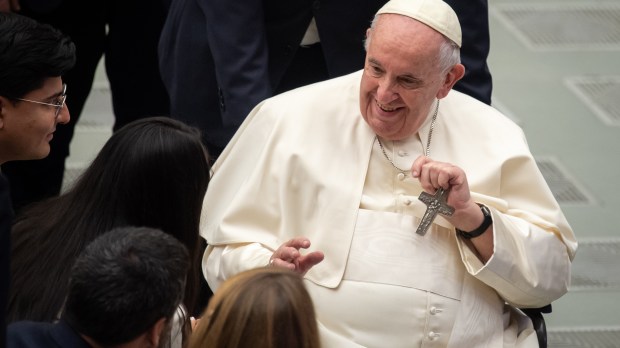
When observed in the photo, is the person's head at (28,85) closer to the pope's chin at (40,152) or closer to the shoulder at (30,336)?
the pope's chin at (40,152)

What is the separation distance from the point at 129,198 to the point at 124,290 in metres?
0.81

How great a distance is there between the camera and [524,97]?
7383mm

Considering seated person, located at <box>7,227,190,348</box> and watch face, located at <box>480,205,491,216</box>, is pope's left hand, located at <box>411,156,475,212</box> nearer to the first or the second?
watch face, located at <box>480,205,491,216</box>

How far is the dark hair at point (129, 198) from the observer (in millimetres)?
3598

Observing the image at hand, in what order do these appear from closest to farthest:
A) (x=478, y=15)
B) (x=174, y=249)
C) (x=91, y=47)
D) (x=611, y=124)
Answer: (x=174, y=249)
(x=478, y=15)
(x=91, y=47)
(x=611, y=124)

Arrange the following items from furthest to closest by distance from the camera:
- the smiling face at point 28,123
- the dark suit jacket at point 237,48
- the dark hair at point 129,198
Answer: the dark suit jacket at point 237,48
the smiling face at point 28,123
the dark hair at point 129,198

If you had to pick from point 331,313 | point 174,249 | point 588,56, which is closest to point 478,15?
point 331,313

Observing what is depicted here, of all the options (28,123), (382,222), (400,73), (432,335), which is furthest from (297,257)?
(28,123)

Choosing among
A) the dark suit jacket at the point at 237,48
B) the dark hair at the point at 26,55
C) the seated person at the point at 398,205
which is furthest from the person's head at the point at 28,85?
the dark suit jacket at the point at 237,48

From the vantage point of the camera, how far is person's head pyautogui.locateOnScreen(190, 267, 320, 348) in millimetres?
2846

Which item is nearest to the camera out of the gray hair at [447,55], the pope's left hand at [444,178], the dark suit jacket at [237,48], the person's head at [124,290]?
the person's head at [124,290]

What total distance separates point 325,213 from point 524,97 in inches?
142

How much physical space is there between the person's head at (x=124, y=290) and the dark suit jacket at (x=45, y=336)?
0.02 m

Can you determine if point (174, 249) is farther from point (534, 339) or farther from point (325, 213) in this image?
point (534, 339)
